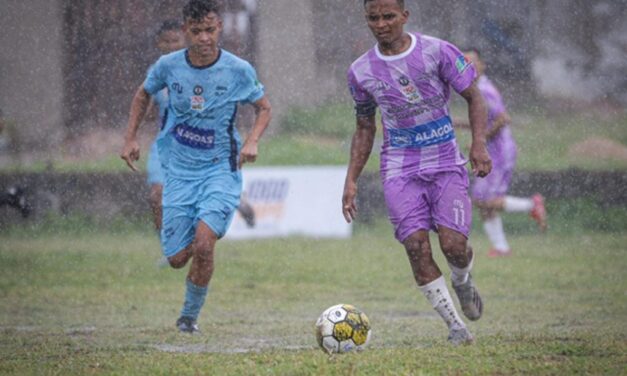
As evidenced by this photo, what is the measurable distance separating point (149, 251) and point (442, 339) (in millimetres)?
6772

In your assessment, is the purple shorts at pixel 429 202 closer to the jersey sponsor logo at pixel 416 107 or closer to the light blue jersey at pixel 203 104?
the jersey sponsor logo at pixel 416 107

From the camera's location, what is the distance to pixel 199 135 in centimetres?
760

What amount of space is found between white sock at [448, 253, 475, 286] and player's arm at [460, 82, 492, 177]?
0.62 metres

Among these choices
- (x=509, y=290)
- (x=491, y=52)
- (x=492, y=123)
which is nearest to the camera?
(x=509, y=290)

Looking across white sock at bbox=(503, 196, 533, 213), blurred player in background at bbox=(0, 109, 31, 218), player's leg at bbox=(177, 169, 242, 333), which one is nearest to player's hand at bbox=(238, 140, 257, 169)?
player's leg at bbox=(177, 169, 242, 333)

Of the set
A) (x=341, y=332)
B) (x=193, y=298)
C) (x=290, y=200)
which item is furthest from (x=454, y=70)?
(x=290, y=200)

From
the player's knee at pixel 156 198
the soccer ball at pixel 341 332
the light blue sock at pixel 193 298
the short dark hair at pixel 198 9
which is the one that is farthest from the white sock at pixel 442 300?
the player's knee at pixel 156 198

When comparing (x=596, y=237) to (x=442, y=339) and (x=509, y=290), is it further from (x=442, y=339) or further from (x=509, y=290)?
(x=442, y=339)

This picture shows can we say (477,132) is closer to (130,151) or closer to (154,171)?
(130,151)

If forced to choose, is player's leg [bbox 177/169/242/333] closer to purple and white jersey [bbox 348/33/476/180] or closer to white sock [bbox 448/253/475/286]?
purple and white jersey [bbox 348/33/476/180]

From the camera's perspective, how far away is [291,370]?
5.57 metres

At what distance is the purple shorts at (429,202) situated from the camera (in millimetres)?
6641

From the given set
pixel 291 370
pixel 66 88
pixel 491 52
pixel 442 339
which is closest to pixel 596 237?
pixel 491 52

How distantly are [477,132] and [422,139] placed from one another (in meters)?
0.30
